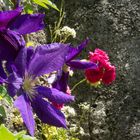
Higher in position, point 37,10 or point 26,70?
point 26,70

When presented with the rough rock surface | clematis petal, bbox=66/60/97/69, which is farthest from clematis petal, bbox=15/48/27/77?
the rough rock surface

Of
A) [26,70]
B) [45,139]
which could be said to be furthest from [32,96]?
[45,139]

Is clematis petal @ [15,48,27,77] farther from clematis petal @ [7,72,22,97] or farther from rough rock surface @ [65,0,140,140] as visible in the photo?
rough rock surface @ [65,0,140,140]

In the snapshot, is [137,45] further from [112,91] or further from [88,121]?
[88,121]

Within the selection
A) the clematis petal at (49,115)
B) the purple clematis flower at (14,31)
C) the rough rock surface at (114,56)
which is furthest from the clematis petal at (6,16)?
the rough rock surface at (114,56)

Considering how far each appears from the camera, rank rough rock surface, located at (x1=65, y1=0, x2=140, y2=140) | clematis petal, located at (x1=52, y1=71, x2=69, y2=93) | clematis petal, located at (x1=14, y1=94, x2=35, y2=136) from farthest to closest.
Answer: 1. rough rock surface, located at (x1=65, y1=0, x2=140, y2=140)
2. clematis petal, located at (x1=52, y1=71, x2=69, y2=93)
3. clematis petal, located at (x1=14, y1=94, x2=35, y2=136)

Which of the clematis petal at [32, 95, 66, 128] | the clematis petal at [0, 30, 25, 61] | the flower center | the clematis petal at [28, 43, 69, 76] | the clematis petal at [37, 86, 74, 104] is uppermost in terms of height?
the clematis petal at [0, 30, 25, 61]

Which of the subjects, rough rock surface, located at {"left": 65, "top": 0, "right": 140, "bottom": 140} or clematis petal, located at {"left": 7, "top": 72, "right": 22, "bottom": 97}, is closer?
clematis petal, located at {"left": 7, "top": 72, "right": 22, "bottom": 97}

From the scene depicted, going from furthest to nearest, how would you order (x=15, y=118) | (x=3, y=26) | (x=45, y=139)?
(x=45, y=139) → (x=15, y=118) → (x=3, y=26)

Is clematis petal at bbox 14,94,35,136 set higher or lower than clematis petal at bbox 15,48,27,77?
lower
